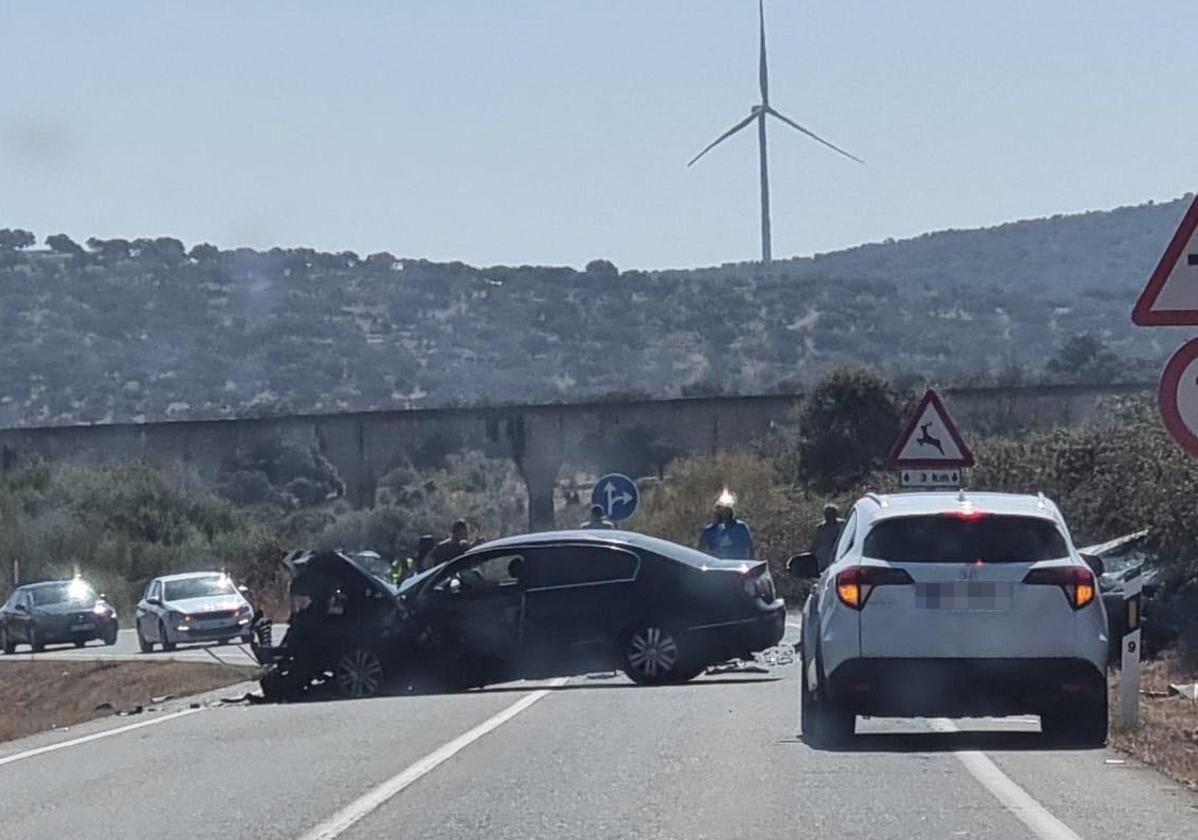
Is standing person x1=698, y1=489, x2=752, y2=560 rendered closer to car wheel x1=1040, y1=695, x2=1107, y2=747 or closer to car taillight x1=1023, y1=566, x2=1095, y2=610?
car wheel x1=1040, y1=695, x2=1107, y2=747

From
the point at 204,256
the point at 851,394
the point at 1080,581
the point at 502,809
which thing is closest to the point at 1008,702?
the point at 1080,581

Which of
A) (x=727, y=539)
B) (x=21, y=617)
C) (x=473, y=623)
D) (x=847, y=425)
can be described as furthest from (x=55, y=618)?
(x=473, y=623)

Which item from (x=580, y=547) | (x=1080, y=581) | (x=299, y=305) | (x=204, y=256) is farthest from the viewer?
(x=204, y=256)

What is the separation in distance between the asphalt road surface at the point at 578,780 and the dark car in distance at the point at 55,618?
80.4 ft

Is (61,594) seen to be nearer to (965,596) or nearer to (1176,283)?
(965,596)

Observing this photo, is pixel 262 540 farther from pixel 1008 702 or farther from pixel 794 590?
pixel 1008 702

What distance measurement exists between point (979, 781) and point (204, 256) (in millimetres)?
159285

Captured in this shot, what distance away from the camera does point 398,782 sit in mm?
13242

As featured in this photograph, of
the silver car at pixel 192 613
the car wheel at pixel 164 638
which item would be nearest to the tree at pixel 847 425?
the silver car at pixel 192 613

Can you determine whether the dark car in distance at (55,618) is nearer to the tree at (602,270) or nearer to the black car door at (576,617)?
the black car door at (576,617)

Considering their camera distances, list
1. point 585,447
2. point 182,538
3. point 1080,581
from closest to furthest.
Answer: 1. point 1080,581
2. point 182,538
3. point 585,447

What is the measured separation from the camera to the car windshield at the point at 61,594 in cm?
4331

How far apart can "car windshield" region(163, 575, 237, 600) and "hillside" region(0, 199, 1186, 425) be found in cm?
7903

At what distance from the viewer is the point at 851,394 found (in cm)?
5853
